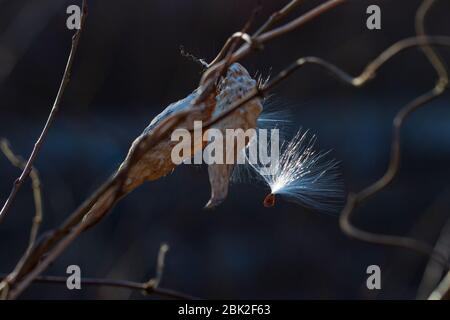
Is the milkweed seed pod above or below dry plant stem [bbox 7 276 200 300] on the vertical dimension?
above

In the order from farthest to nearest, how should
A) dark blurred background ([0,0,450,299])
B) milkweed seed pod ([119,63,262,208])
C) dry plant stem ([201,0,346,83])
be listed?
dark blurred background ([0,0,450,299]), milkweed seed pod ([119,63,262,208]), dry plant stem ([201,0,346,83])

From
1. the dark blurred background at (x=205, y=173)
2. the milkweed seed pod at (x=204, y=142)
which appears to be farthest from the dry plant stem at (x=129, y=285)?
the dark blurred background at (x=205, y=173)

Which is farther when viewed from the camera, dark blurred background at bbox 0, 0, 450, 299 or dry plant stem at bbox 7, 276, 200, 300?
dark blurred background at bbox 0, 0, 450, 299

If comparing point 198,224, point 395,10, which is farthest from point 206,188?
point 395,10

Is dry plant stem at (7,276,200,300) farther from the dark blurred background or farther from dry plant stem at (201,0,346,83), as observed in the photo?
the dark blurred background

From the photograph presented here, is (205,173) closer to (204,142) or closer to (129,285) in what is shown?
(204,142)

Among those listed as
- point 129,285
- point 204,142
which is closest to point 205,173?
point 204,142

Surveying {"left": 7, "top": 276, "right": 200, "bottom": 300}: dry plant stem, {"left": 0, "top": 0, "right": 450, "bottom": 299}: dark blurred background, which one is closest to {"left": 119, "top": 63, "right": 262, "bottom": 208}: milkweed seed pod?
{"left": 7, "top": 276, "right": 200, "bottom": 300}: dry plant stem
